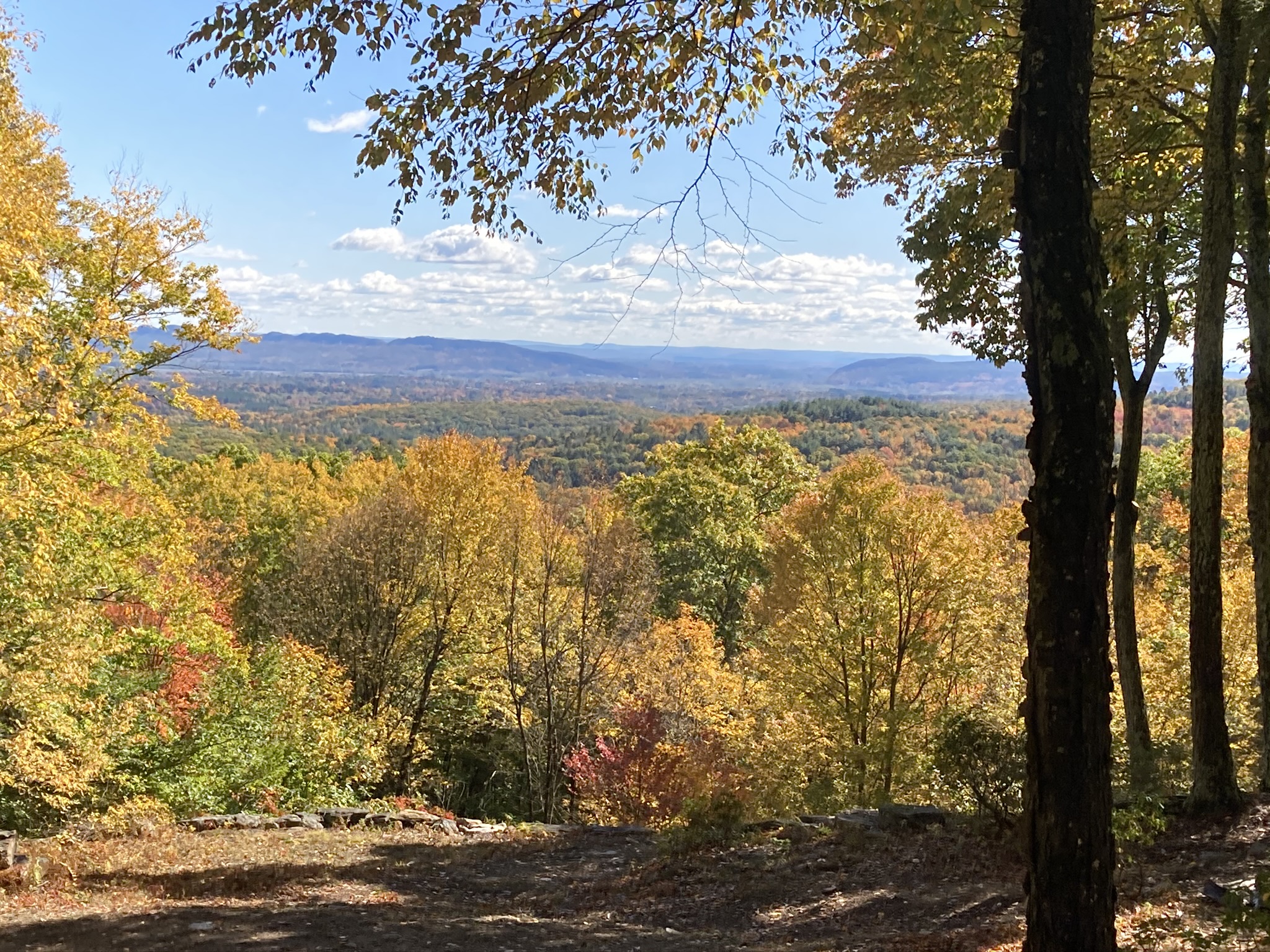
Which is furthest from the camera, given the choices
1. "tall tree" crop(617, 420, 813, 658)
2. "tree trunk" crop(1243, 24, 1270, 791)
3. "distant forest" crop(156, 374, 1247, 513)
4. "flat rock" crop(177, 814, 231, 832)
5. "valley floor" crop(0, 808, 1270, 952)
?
"distant forest" crop(156, 374, 1247, 513)

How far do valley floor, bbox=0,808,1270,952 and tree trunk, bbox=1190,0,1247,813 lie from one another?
784mm

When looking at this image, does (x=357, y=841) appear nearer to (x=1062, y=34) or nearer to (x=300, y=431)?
(x=1062, y=34)

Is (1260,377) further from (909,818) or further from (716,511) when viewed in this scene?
(716,511)

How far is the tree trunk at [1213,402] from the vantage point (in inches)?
252

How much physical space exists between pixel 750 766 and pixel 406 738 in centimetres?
747

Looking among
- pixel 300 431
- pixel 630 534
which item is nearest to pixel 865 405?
pixel 630 534

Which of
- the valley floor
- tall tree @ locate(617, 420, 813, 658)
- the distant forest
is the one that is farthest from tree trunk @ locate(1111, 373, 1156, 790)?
tall tree @ locate(617, 420, 813, 658)

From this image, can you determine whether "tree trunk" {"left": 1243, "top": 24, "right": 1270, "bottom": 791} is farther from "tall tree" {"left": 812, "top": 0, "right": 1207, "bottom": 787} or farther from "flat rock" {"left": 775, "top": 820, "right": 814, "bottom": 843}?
"flat rock" {"left": 775, "top": 820, "right": 814, "bottom": 843}

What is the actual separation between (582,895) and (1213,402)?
7465 millimetres

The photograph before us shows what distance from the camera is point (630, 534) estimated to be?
63.7 ft

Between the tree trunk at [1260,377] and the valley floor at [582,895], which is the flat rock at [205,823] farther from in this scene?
the tree trunk at [1260,377]

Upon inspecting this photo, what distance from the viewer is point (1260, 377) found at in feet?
22.1

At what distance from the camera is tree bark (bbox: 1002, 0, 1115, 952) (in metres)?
3.20

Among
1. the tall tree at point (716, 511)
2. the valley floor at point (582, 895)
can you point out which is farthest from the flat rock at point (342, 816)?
the tall tree at point (716, 511)
